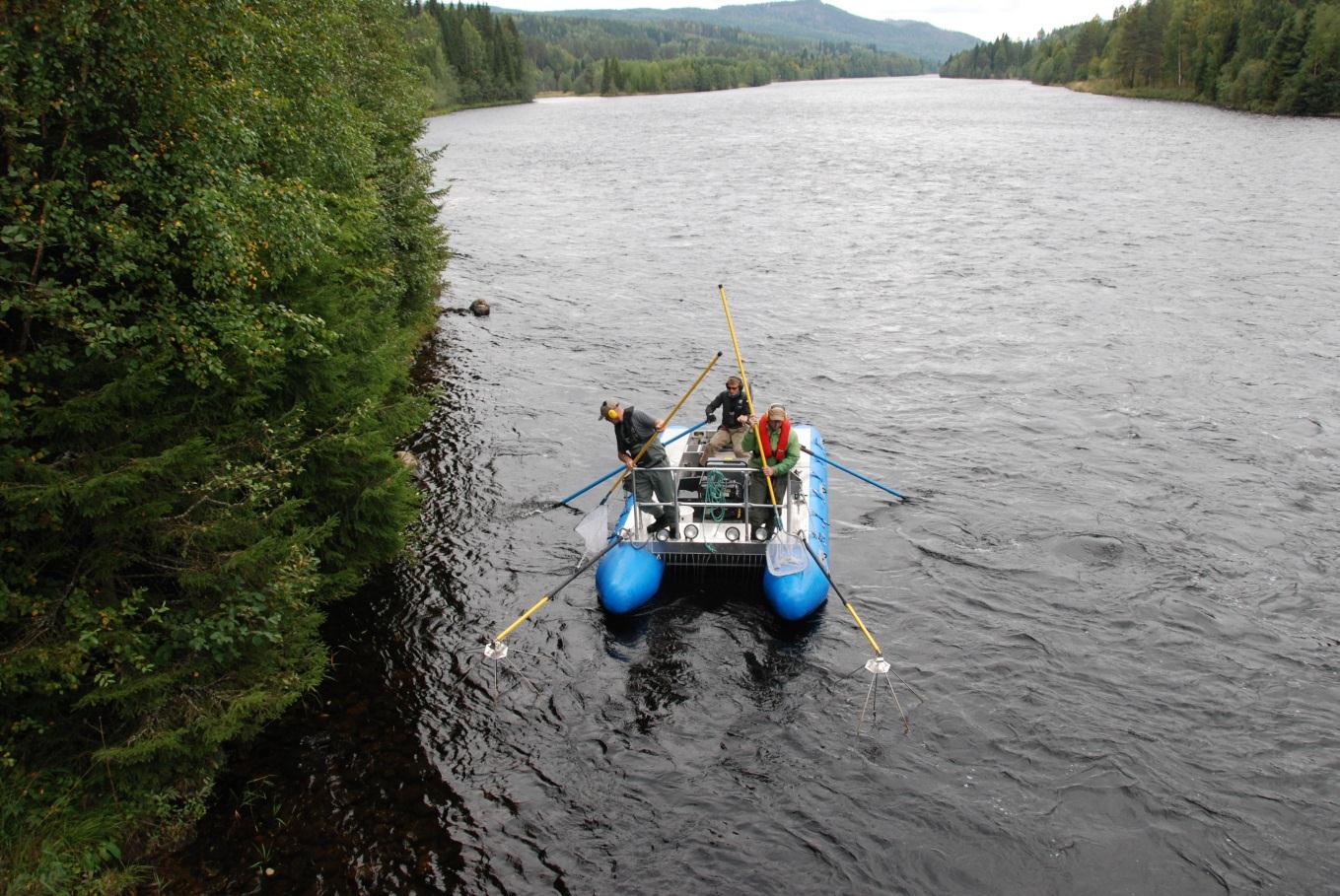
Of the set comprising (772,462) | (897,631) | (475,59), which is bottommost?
(475,59)

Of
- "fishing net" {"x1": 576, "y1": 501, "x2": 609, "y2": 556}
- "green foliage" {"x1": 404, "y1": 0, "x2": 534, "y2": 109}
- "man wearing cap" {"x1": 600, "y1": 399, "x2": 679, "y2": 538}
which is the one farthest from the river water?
"green foliage" {"x1": 404, "y1": 0, "x2": 534, "y2": 109}

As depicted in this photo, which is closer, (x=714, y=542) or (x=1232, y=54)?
(x=714, y=542)

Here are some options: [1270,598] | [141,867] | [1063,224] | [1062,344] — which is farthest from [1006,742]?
[1063,224]

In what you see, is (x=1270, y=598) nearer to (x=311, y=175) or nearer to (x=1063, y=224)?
(x=311, y=175)

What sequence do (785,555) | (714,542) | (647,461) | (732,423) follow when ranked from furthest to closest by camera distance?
(732,423), (647,461), (714,542), (785,555)

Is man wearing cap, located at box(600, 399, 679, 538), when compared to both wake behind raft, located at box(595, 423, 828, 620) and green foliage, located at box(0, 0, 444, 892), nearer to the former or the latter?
wake behind raft, located at box(595, 423, 828, 620)

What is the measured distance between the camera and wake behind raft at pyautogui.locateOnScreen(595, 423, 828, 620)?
14781mm

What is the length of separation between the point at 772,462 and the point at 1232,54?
103213mm

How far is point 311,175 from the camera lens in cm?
1505

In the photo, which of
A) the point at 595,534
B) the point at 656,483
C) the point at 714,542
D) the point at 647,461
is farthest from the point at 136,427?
the point at 714,542

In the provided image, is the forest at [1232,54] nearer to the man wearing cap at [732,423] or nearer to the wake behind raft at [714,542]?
the man wearing cap at [732,423]

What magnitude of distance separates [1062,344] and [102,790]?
28282mm

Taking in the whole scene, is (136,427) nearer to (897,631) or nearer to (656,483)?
(656,483)

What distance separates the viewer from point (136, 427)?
991 centimetres
